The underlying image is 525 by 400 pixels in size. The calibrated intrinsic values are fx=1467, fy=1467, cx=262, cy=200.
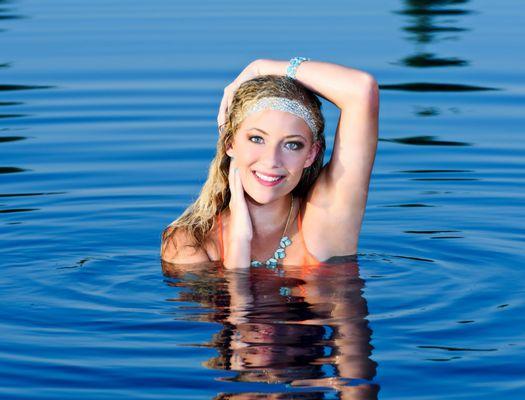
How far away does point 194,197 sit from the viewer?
10.0 m

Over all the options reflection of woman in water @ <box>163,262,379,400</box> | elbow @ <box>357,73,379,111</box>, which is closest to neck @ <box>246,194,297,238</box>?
reflection of woman in water @ <box>163,262,379,400</box>

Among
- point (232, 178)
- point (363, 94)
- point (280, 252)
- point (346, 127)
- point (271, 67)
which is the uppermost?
point (271, 67)

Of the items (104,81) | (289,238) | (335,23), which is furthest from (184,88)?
(289,238)

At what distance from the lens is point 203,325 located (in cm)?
714

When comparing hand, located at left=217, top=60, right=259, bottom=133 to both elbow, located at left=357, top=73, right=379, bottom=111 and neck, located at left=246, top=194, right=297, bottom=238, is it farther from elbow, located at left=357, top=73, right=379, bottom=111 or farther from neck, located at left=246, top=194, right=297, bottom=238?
elbow, located at left=357, top=73, right=379, bottom=111

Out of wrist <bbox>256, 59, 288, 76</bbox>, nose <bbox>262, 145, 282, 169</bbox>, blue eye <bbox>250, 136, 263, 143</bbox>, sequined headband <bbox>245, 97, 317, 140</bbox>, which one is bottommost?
nose <bbox>262, 145, 282, 169</bbox>

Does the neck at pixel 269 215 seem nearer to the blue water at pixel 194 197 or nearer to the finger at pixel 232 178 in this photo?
the finger at pixel 232 178

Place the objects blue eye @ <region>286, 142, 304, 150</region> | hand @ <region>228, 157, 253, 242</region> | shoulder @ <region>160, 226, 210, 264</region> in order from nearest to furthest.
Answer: blue eye @ <region>286, 142, 304, 150</region>, hand @ <region>228, 157, 253, 242</region>, shoulder @ <region>160, 226, 210, 264</region>

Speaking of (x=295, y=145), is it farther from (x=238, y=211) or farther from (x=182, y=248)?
(x=182, y=248)

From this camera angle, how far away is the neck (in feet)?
25.8

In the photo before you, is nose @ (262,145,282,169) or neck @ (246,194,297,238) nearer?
nose @ (262,145,282,169)

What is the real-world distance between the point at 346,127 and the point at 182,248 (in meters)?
1.12

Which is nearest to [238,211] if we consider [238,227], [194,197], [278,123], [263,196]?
[238,227]

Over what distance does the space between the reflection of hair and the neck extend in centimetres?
11
